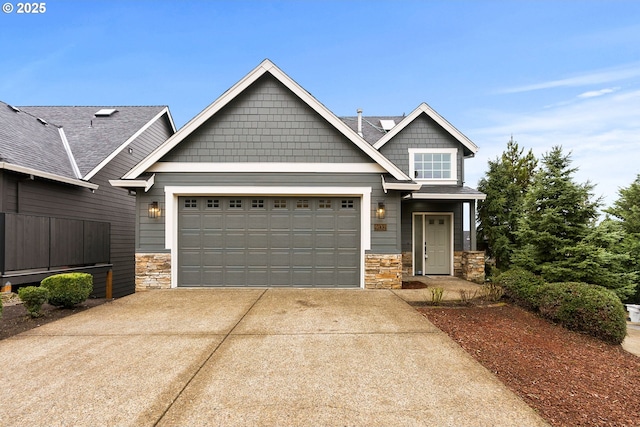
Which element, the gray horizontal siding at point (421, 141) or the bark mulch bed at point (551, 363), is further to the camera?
the gray horizontal siding at point (421, 141)

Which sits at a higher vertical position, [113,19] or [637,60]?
[113,19]

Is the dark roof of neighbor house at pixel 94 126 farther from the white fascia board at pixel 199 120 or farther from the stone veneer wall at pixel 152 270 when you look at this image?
the stone veneer wall at pixel 152 270

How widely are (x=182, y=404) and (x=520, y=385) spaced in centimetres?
369

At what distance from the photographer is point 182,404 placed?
3.14m

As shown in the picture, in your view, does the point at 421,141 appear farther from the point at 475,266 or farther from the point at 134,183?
the point at 134,183

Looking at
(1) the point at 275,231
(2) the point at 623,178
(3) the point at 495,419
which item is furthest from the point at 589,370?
(2) the point at 623,178

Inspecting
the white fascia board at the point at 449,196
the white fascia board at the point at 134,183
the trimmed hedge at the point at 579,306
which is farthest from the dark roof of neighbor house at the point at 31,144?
Answer: the trimmed hedge at the point at 579,306

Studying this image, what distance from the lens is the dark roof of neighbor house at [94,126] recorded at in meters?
12.0

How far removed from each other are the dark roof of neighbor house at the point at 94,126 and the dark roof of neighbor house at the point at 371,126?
935 centimetres

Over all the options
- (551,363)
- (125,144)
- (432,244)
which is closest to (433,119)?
(432,244)

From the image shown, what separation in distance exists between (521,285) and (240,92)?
344 inches

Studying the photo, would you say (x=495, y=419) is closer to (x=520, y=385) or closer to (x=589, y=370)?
(x=520, y=385)

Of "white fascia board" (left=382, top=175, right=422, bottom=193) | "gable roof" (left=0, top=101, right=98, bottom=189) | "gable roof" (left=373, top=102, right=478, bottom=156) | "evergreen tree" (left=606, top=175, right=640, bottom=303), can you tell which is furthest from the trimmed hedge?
"gable roof" (left=0, top=101, right=98, bottom=189)

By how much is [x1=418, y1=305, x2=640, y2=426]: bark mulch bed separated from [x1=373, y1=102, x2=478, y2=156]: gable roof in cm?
702
